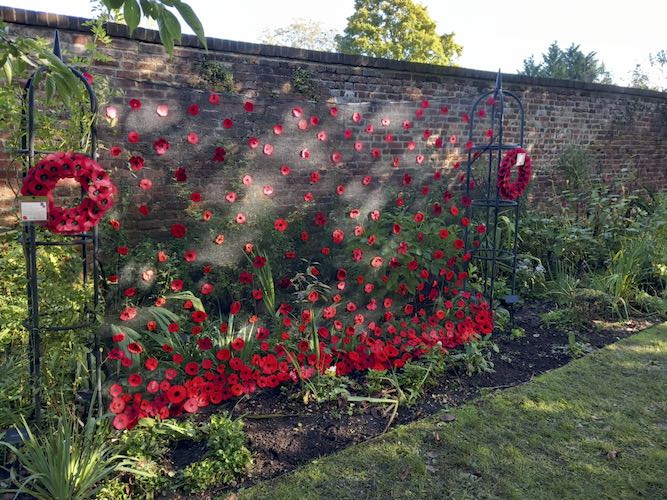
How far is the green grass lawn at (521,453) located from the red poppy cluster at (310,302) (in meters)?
0.72

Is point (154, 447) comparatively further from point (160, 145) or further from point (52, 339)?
point (160, 145)

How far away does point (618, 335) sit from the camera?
454 cm

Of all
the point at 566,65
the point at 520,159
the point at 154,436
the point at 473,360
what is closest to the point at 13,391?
the point at 154,436

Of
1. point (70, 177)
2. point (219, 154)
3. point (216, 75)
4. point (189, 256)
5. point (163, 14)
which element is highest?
point (216, 75)

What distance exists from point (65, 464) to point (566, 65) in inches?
925

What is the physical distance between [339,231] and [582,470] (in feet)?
7.74

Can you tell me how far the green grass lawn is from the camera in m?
2.39

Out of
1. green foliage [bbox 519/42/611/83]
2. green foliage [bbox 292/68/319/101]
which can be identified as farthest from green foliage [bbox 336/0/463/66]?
green foliage [bbox 292/68/319/101]

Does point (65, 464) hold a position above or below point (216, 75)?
below

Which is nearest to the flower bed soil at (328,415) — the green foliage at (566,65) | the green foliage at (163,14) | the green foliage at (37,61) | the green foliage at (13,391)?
the green foliage at (13,391)

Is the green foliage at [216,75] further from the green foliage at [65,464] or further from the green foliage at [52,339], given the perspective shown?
the green foliage at [65,464]

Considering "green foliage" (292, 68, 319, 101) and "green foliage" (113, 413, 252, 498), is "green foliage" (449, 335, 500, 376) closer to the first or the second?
"green foliage" (113, 413, 252, 498)

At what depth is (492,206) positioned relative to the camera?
470 centimetres

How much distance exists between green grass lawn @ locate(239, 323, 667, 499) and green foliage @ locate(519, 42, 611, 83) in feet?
57.7
